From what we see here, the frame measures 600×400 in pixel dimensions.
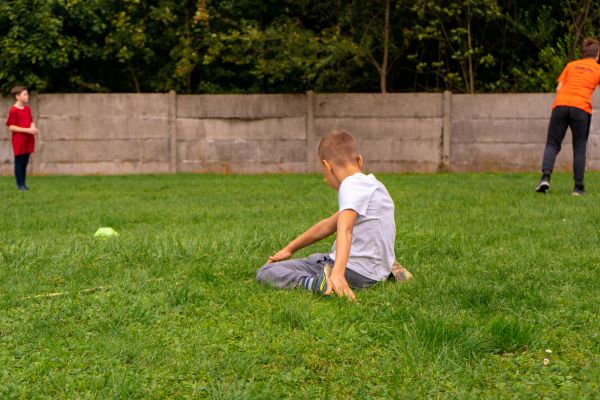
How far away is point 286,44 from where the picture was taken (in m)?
18.5

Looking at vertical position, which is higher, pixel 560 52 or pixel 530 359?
pixel 560 52

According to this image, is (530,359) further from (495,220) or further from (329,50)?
(329,50)

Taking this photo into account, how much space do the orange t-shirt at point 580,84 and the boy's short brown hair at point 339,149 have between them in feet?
21.2

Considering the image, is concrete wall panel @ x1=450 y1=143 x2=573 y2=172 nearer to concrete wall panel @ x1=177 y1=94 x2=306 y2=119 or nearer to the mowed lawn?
concrete wall panel @ x1=177 y1=94 x2=306 y2=119

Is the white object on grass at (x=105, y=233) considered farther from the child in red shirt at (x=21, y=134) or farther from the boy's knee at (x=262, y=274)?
the child in red shirt at (x=21, y=134)

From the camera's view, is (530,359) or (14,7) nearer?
(530,359)

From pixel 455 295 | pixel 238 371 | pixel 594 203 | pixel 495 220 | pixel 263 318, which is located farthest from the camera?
pixel 594 203

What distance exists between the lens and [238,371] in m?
3.35

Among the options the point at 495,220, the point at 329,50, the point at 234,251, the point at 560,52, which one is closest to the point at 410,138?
the point at 329,50

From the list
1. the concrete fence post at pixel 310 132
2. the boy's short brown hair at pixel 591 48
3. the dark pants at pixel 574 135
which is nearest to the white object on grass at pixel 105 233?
the dark pants at pixel 574 135

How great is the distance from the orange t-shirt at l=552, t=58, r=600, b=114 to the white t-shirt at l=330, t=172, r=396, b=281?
639cm

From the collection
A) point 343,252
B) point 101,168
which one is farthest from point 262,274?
point 101,168

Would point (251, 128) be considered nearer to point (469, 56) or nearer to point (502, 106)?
point (469, 56)

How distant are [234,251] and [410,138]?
42.6 ft
